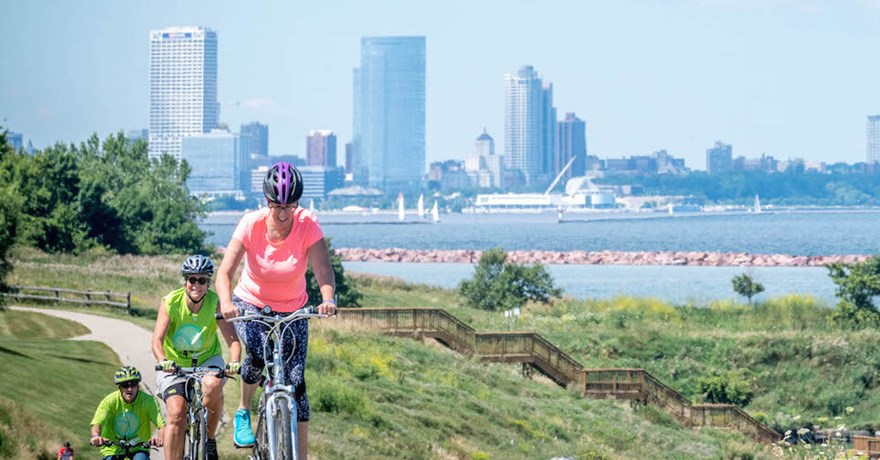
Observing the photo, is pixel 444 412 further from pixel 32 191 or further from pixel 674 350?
pixel 32 191

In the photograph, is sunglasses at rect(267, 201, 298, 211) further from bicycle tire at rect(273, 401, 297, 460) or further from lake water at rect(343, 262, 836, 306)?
lake water at rect(343, 262, 836, 306)

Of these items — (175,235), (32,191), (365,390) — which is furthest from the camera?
(175,235)

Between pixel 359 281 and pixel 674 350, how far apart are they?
25.7 meters

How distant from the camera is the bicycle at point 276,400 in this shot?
9.44 metres

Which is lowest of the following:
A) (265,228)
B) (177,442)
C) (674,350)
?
(674,350)

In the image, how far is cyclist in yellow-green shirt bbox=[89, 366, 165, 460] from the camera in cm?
1077

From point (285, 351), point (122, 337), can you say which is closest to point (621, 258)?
point (122, 337)

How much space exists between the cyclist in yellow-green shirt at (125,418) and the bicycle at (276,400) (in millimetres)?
1390

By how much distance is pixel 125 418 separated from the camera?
10.9 m

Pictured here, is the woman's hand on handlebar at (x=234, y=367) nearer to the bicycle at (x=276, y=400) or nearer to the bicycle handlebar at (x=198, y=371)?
the bicycle handlebar at (x=198, y=371)

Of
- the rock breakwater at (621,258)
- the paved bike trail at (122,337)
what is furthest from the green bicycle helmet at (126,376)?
the rock breakwater at (621,258)

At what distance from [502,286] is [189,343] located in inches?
2429

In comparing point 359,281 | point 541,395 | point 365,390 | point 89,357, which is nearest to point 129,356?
point 89,357

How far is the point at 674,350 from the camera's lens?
55.7 meters
